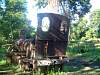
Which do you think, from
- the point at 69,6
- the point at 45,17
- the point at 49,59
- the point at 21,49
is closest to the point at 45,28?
the point at 45,17

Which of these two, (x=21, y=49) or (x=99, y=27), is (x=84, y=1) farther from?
(x=99, y=27)

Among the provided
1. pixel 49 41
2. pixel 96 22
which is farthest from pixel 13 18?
pixel 96 22

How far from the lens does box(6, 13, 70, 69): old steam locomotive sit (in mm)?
14531

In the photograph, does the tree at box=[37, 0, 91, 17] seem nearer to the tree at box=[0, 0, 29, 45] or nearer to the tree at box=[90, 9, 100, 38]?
the tree at box=[0, 0, 29, 45]

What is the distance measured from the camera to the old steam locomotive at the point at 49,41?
14531mm

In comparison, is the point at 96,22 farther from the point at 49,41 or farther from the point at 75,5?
the point at 49,41

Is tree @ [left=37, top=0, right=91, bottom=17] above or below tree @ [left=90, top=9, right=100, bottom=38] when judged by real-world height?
above

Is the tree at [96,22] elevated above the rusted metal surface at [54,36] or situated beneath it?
situated beneath

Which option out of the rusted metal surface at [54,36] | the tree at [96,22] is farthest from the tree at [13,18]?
the tree at [96,22]

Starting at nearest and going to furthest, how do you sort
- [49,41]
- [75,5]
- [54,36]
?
[49,41]
[54,36]
[75,5]

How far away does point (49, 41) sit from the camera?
14930mm

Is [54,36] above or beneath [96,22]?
above

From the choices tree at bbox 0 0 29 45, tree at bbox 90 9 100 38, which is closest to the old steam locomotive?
tree at bbox 0 0 29 45

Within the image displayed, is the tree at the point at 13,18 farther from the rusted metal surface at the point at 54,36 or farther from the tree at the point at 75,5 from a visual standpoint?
the rusted metal surface at the point at 54,36
